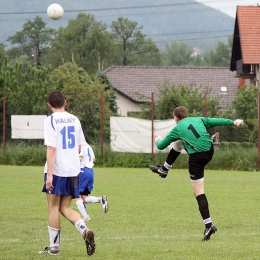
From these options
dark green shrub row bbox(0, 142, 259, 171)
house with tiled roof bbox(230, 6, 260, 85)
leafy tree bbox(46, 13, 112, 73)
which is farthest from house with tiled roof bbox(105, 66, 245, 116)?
dark green shrub row bbox(0, 142, 259, 171)

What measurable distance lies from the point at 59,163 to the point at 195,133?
7.58 ft

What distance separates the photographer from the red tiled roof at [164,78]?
68.4 metres

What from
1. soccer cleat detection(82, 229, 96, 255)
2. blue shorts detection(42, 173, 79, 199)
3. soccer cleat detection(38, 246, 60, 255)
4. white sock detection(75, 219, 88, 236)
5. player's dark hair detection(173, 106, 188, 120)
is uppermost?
player's dark hair detection(173, 106, 188, 120)

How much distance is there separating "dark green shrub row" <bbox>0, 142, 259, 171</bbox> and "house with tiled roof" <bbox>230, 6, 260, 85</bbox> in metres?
27.3

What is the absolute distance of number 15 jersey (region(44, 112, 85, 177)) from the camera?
8.74 metres

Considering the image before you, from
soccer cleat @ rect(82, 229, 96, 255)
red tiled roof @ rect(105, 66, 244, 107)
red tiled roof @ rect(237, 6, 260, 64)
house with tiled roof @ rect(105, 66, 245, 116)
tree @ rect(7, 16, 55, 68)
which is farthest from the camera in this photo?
tree @ rect(7, 16, 55, 68)

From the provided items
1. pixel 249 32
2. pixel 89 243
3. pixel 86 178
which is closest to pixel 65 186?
pixel 89 243

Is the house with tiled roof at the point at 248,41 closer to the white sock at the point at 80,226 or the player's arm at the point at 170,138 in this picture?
the player's arm at the point at 170,138

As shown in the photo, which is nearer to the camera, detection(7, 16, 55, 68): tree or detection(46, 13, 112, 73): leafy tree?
detection(46, 13, 112, 73): leafy tree

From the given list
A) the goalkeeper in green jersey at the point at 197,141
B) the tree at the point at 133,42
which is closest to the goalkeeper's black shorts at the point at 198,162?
the goalkeeper in green jersey at the point at 197,141

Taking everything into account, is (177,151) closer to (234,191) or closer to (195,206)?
(195,206)

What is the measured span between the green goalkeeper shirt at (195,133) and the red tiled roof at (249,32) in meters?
43.0

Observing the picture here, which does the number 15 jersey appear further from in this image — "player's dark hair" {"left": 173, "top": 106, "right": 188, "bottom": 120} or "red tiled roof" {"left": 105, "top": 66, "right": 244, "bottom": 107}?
"red tiled roof" {"left": 105, "top": 66, "right": 244, "bottom": 107}

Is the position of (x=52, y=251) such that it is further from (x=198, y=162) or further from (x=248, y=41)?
(x=248, y=41)
